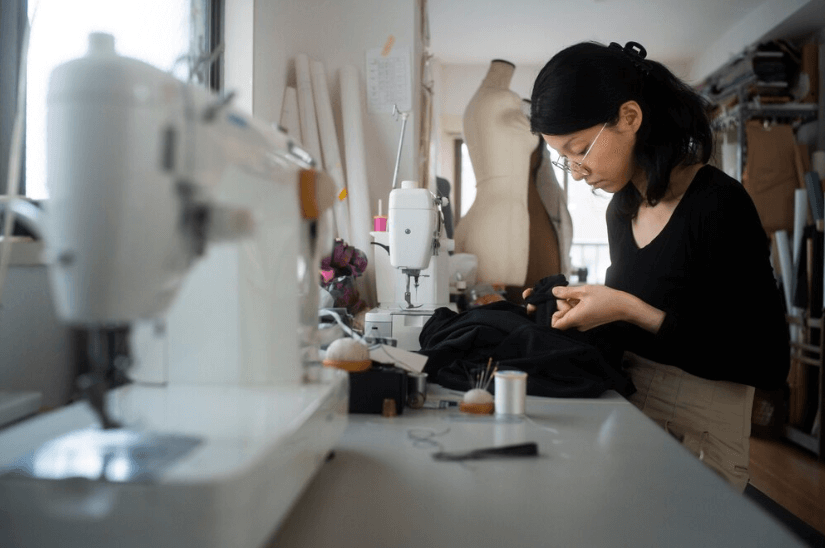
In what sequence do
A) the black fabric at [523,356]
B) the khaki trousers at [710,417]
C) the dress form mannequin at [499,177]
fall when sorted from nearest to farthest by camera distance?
the black fabric at [523,356] < the khaki trousers at [710,417] < the dress form mannequin at [499,177]

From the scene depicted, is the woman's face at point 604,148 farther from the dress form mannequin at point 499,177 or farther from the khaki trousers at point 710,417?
the dress form mannequin at point 499,177

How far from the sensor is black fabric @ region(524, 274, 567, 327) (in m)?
1.63

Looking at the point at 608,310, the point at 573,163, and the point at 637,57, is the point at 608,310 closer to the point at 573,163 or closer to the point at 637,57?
the point at 573,163

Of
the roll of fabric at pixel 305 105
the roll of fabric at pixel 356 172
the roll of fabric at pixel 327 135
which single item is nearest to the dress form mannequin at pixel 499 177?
the roll of fabric at pixel 356 172

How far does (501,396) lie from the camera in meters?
1.15

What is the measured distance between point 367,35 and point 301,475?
2.92 meters

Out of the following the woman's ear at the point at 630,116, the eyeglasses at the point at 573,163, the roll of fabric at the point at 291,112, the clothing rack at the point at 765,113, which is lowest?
the eyeglasses at the point at 573,163

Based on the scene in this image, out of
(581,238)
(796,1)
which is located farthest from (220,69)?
(581,238)

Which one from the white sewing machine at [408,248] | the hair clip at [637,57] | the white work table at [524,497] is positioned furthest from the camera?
the white sewing machine at [408,248]

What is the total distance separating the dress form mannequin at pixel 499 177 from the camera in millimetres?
3525

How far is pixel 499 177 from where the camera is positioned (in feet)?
11.7

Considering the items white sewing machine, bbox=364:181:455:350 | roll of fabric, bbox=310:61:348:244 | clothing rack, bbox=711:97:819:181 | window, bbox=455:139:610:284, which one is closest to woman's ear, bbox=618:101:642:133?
white sewing machine, bbox=364:181:455:350

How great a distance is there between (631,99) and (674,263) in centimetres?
38

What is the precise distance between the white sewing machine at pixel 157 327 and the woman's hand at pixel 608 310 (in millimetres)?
850
